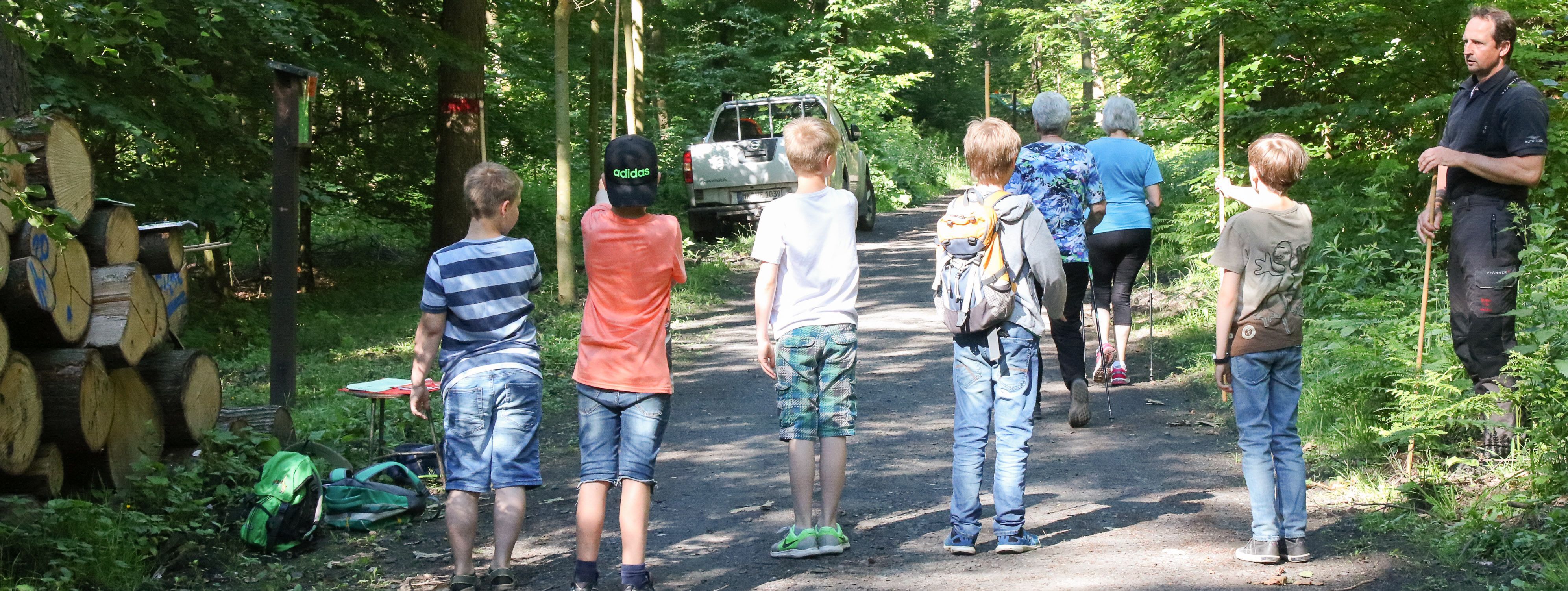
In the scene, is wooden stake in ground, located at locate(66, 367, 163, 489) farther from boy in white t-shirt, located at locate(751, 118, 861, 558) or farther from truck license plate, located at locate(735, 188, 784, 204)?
truck license plate, located at locate(735, 188, 784, 204)

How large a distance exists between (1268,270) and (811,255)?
1.75 m

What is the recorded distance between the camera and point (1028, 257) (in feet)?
16.2

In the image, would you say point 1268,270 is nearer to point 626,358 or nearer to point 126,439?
point 626,358

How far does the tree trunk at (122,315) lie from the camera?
5324 mm

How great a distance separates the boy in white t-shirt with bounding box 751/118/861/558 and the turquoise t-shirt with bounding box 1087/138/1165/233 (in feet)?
10.3

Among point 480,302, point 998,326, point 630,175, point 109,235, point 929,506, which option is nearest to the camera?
point 630,175

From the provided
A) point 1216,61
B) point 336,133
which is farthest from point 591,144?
point 1216,61

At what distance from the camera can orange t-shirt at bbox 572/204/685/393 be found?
14.8 feet

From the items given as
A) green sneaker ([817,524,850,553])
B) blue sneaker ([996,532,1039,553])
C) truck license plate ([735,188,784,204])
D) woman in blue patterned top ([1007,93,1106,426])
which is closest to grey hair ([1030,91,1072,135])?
woman in blue patterned top ([1007,93,1106,426])

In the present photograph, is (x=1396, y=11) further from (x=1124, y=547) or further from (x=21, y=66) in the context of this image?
(x=21, y=66)

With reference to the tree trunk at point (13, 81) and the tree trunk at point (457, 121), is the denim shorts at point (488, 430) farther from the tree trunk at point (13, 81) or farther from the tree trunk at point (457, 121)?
the tree trunk at point (457, 121)

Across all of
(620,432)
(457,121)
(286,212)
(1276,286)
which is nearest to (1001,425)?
(1276,286)

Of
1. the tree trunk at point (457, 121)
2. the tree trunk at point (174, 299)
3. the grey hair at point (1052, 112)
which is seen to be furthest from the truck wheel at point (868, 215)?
the tree trunk at point (174, 299)

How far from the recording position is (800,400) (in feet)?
15.9
